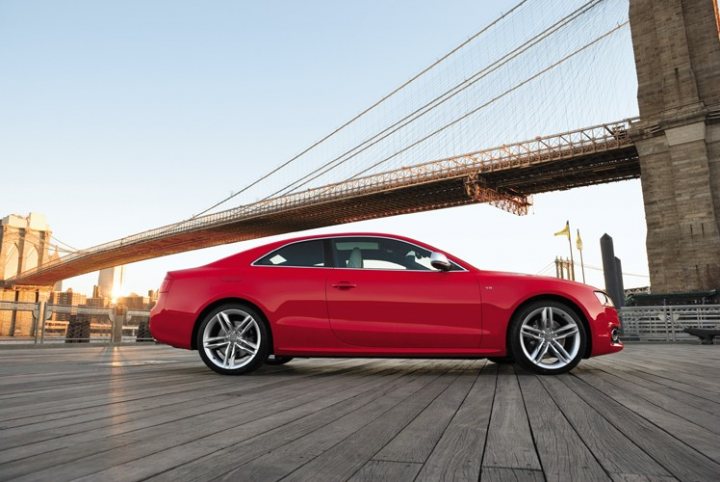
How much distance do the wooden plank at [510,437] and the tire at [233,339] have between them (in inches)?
89.0

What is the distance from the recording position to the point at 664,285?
2062 centimetres

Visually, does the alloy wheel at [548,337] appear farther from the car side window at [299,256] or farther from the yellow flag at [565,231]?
the yellow flag at [565,231]

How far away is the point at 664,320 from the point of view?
14828 mm

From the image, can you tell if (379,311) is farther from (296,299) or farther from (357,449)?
(357,449)

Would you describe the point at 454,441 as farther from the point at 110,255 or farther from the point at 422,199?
the point at 110,255

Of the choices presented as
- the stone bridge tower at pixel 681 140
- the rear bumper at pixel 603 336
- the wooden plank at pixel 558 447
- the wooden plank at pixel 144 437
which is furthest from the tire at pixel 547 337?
the stone bridge tower at pixel 681 140

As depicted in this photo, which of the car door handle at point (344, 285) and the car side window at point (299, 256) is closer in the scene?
the car door handle at point (344, 285)

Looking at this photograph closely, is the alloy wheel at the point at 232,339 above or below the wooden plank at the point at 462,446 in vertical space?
above

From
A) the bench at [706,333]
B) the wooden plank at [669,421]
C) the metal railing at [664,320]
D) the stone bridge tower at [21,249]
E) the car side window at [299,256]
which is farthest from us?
the stone bridge tower at [21,249]

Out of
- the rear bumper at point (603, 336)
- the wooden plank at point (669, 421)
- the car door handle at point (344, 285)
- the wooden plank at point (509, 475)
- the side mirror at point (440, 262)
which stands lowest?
the wooden plank at point (669, 421)

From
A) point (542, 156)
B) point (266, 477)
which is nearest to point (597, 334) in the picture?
point (266, 477)

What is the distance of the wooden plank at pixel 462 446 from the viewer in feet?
4.62

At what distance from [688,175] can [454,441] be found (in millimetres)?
23894

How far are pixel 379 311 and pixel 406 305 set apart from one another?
250 millimetres
